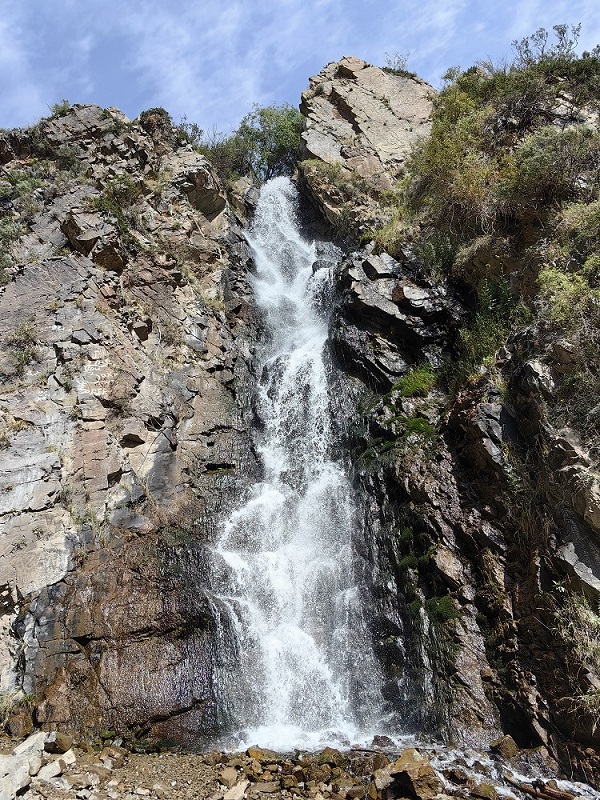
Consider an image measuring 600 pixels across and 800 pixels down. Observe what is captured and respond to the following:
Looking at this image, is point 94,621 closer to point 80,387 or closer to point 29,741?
point 29,741

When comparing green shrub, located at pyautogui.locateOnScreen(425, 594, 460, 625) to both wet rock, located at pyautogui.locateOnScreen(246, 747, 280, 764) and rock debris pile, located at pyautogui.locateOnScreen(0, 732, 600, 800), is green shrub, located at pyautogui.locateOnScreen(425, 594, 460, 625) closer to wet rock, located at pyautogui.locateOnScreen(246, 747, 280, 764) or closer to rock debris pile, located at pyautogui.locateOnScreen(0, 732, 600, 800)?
rock debris pile, located at pyautogui.locateOnScreen(0, 732, 600, 800)

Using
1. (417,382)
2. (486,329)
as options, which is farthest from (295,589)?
(486,329)

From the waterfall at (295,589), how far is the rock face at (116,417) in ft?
1.95

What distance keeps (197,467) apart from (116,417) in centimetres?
227

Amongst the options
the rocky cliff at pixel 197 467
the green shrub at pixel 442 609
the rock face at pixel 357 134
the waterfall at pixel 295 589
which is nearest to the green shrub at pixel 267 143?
the rock face at pixel 357 134

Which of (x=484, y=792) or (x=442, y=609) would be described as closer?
(x=484, y=792)

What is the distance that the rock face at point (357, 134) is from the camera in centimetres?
1958

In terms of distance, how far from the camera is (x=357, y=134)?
72.4 ft

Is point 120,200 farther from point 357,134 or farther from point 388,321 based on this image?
point 357,134

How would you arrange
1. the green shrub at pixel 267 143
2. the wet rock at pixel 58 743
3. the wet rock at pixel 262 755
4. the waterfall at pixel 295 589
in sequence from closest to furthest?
the wet rock at pixel 262 755 → the wet rock at pixel 58 743 → the waterfall at pixel 295 589 → the green shrub at pixel 267 143

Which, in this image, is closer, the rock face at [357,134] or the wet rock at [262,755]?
the wet rock at [262,755]

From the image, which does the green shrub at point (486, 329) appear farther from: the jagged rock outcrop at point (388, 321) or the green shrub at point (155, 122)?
the green shrub at point (155, 122)

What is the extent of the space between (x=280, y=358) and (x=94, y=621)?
349 inches

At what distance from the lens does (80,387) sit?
11227mm
